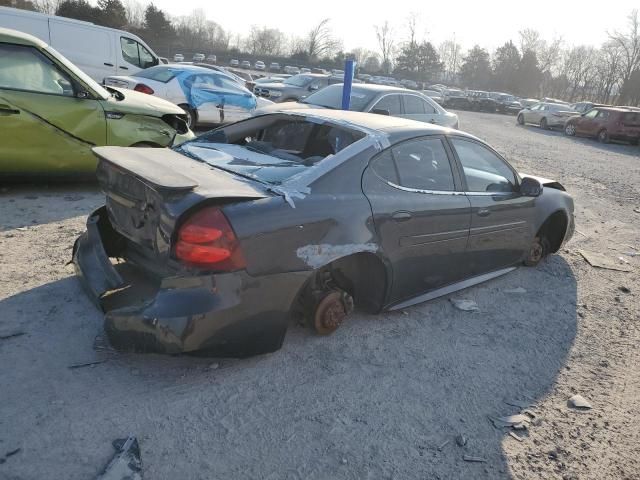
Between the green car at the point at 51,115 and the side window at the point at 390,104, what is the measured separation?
14.7 ft

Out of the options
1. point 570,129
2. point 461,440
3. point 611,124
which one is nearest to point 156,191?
point 461,440

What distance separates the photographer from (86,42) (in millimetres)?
13109

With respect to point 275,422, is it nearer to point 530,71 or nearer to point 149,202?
point 149,202

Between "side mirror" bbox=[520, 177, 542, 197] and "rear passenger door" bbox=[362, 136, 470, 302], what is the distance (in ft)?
2.75

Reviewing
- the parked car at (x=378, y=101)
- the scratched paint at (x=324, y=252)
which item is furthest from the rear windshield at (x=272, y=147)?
the parked car at (x=378, y=101)

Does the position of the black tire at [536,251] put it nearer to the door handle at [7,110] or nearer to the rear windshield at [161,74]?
the door handle at [7,110]

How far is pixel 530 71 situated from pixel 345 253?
8067 centimetres

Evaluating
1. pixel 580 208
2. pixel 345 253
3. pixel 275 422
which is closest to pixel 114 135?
pixel 345 253

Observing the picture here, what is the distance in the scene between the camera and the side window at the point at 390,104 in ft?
30.5

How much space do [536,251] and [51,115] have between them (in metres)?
5.45

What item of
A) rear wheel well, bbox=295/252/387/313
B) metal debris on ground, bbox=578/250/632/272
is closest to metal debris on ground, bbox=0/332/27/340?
rear wheel well, bbox=295/252/387/313

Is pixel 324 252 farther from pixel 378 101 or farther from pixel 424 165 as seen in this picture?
pixel 378 101

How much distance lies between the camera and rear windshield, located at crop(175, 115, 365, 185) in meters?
3.35

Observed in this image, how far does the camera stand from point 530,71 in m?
73.7
